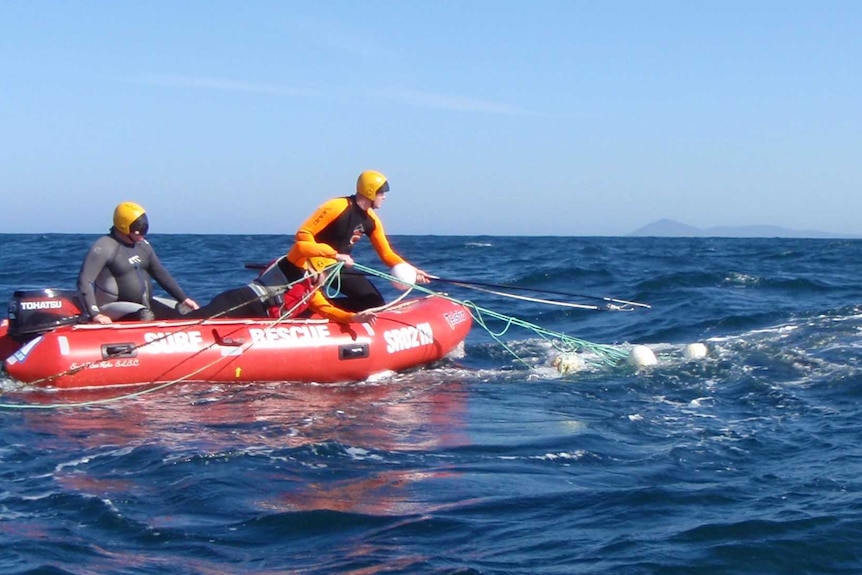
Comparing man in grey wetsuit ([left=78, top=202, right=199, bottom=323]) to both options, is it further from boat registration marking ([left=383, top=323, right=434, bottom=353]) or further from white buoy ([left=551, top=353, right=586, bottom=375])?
white buoy ([left=551, top=353, right=586, bottom=375])

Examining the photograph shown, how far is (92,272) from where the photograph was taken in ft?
28.8

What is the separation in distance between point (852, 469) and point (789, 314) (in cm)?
759

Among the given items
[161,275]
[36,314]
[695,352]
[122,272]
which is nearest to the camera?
[36,314]

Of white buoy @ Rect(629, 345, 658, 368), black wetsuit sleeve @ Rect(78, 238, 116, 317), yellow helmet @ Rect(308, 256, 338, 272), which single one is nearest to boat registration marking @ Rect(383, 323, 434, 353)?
yellow helmet @ Rect(308, 256, 338, 272)

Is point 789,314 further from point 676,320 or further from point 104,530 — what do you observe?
point 104,530

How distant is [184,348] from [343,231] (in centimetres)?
177

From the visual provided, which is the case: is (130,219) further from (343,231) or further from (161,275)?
(343,231)

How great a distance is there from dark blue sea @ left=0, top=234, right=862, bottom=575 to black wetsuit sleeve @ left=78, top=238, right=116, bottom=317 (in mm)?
837

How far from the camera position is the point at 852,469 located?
19.1ft

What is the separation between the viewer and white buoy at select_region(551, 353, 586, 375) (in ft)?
31.3

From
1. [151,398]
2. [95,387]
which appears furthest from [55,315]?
[151,398]

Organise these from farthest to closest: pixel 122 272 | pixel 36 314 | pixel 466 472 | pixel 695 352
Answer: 1. pixel 695 352
2. pixel 122 272
3. pixel 36 314
4. pixel 466 472

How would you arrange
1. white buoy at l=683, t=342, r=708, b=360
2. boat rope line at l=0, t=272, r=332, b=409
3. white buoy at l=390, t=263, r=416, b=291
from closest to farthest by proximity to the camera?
boat rope line at l=0, t=272, r=332, b=409 < white buoy at l=390, t=263, r=416, b=291 < white buoy at l=683, t=342, r=708, b=360

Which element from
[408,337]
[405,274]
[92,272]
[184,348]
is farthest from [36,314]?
[408,337]
